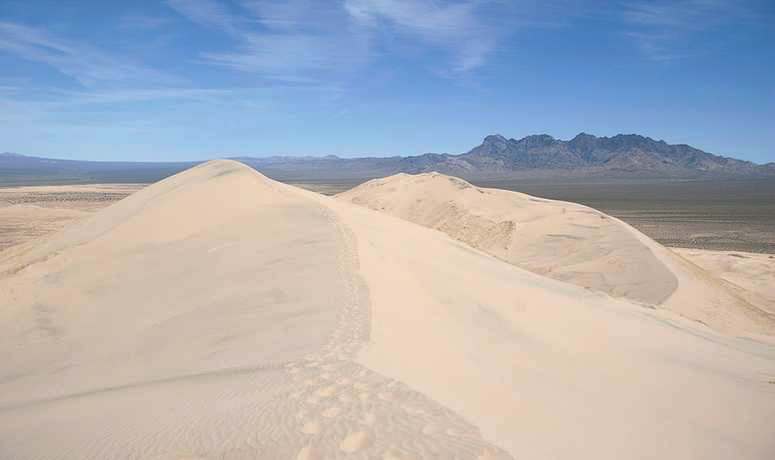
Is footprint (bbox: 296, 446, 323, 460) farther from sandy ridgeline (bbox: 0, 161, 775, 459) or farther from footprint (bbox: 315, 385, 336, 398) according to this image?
footprint (bbox: 315, 385, 336, 398)

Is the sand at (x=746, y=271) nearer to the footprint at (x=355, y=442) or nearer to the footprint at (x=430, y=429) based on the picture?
the footprint at (x=430, y=429)

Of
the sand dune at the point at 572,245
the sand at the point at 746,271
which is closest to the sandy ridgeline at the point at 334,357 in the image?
the sand dune at the point at 572,245

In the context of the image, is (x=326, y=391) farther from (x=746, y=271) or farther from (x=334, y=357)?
(x=746, y=271)

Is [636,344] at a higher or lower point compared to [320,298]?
lower

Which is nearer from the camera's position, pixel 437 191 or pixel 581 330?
pixel 581 330

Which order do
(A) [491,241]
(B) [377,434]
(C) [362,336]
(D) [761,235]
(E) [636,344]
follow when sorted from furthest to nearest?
(D) [761,235], (A) [491,241], (E) [636,344], (C) [362,336], (B) [377,434]

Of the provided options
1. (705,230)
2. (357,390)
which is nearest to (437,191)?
(705,230)

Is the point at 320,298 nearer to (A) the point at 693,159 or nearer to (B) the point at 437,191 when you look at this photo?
(B) the point at 437,191
